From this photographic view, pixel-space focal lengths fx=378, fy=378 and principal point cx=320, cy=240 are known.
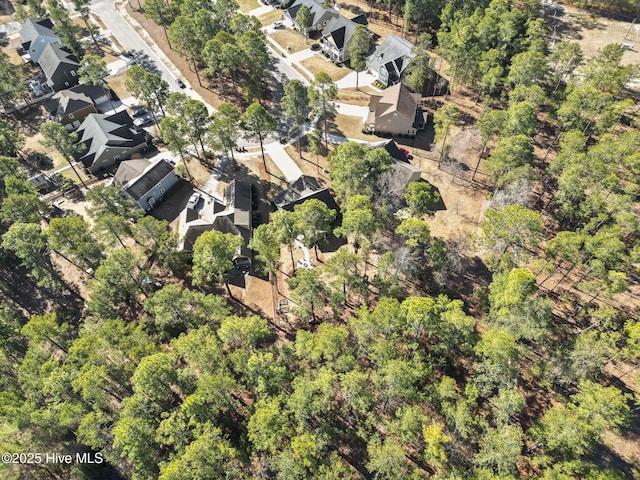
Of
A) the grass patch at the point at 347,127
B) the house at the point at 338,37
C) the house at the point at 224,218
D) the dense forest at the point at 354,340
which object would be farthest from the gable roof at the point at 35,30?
the grass patch at the point at 347,127

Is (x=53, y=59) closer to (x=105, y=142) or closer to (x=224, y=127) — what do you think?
(x=105, y=142)

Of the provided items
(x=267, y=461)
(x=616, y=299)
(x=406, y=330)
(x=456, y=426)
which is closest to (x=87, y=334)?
(x=267, y=461)

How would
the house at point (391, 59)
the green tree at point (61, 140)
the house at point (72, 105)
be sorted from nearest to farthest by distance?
the green tree at point (61, 140)
the house at point (72, 105)
the house at point (391, 59)

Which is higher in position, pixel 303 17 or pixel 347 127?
pixel 303 17

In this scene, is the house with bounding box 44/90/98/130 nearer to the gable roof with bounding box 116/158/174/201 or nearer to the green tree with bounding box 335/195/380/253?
the gable roof with bounding box 116/158/174/201

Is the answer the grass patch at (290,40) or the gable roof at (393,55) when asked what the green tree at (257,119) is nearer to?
the gable roof at (393,55)

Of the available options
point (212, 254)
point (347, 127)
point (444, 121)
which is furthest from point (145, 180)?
point (444, 121)
